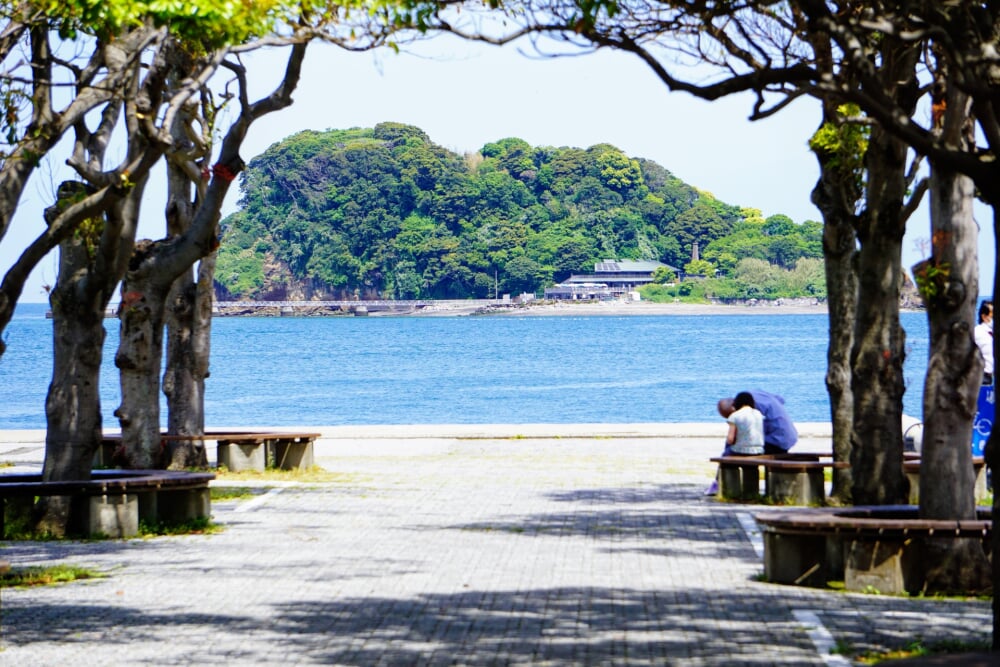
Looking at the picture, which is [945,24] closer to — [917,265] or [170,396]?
[917,265]

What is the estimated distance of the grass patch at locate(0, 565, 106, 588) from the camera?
10.5m

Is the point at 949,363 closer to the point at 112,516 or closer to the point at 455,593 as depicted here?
the point at 455,593

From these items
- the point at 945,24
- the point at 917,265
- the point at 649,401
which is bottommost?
the point at 649,401

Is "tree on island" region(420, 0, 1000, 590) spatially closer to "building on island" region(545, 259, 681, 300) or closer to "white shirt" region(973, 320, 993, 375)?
"white shirt" region(973, 320, 993, 375)

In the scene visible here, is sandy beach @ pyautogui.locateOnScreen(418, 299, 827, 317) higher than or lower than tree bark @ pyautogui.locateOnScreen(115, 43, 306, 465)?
lower

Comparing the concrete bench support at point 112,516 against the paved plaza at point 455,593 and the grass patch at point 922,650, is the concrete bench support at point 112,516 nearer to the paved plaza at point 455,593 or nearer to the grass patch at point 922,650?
the paved plaza at point 455,593

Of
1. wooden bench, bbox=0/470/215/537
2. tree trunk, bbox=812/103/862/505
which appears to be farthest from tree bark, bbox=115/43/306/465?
tree trunk, bbox=812/103/862/505

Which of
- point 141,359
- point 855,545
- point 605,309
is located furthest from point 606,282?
point 855,545

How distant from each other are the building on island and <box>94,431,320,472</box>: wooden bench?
167091 mm

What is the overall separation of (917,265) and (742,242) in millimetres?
186547

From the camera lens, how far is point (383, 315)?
18512 centimetres

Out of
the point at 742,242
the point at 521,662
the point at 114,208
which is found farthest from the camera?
the point at 742,242

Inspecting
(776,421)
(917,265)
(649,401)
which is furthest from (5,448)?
(649,401)

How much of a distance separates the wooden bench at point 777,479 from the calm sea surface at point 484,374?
A: 188 cm
